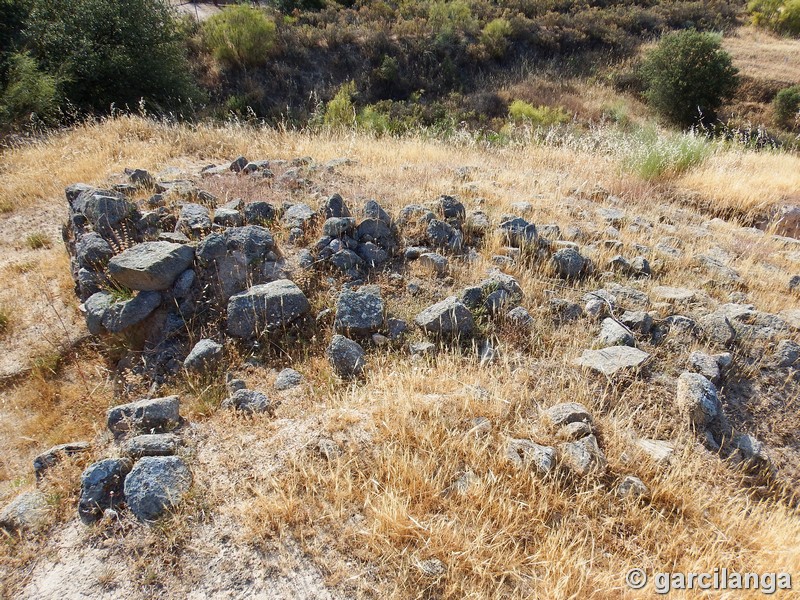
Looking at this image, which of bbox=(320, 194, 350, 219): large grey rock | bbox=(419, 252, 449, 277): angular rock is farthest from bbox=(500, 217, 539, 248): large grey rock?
bbox=(320, 194, 350, 219): large grey rock

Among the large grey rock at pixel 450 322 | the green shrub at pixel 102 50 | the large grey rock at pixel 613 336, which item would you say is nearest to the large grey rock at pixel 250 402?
the large grey rock at pixel 450 322

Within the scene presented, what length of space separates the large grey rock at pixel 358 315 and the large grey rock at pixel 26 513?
222 centimetres

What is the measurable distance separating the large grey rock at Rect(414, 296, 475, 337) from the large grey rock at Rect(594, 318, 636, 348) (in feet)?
3.54

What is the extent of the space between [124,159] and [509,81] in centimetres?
1668

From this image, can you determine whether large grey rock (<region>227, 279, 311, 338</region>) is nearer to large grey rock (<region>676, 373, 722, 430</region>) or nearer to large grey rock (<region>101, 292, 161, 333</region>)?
large grey rock (<region>101, 292, 161, 333</region>)

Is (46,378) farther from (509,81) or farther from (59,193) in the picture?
(509,81)

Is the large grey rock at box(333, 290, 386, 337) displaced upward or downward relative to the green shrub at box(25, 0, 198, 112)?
downward

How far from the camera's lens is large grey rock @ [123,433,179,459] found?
2.93 metres

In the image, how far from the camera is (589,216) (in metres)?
6.14

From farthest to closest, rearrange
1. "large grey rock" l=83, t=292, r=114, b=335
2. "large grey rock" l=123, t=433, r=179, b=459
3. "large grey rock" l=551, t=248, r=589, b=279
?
"large grey rock" l=551, t=248, r=589, b=279, "large grey rock" l=83, t=292, r=114, b=335, "large grey rock" l=123, t=433, r=179, b=459

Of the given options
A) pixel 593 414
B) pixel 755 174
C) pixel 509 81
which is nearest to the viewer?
pixel 593 414

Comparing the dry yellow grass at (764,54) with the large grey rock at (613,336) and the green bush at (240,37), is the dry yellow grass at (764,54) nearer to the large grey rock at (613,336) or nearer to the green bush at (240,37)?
the green bush at (240,37)

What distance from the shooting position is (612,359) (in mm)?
3615

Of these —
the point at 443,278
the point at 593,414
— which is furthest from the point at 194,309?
the point at 593,414
